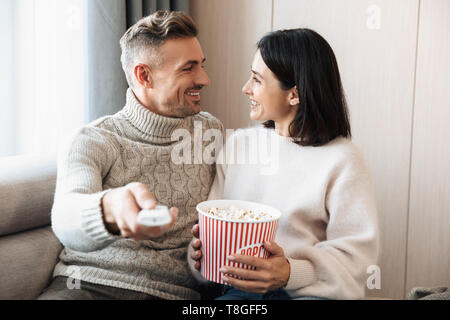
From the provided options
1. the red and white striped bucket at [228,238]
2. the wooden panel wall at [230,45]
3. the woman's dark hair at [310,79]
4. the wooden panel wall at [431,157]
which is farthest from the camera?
the wooden panel wall at [230,45]

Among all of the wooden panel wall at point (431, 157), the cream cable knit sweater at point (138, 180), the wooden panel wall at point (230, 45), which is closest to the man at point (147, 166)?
the cream cable knit sweater at point (138, 180)

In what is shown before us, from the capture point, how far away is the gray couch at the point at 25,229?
1.27 meters

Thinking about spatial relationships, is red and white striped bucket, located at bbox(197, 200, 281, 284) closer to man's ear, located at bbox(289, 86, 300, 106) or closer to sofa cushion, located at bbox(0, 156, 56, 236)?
man's ear, located at bbox(289, 86, 300, 106)

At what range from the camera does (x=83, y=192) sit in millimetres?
1044

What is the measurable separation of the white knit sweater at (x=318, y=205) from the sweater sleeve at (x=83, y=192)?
40 centimetres

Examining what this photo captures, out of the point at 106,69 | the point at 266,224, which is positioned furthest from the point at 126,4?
the point at 266,224

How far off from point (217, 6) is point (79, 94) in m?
0.91

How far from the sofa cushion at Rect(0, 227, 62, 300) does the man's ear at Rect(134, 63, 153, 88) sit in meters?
0.56

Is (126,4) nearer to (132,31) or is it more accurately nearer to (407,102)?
(132,31)

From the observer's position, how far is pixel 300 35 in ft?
4.54

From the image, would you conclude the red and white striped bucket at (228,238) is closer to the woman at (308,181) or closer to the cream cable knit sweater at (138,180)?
the woman at (308,181)

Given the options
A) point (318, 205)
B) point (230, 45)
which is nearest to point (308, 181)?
point (318, 205)

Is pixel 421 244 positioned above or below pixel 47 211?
below

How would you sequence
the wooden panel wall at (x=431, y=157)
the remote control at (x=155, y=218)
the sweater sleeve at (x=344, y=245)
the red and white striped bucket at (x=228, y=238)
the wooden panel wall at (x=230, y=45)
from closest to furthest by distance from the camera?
the remote control at (x=155, y=218)
the red and white striped bucket at (x=228, y=238)
the sweater sleeve at (x=344, y=245)
the wooden panel wall at (x=431, y=157)
the wooden panel wall at (x=230, y=45)
